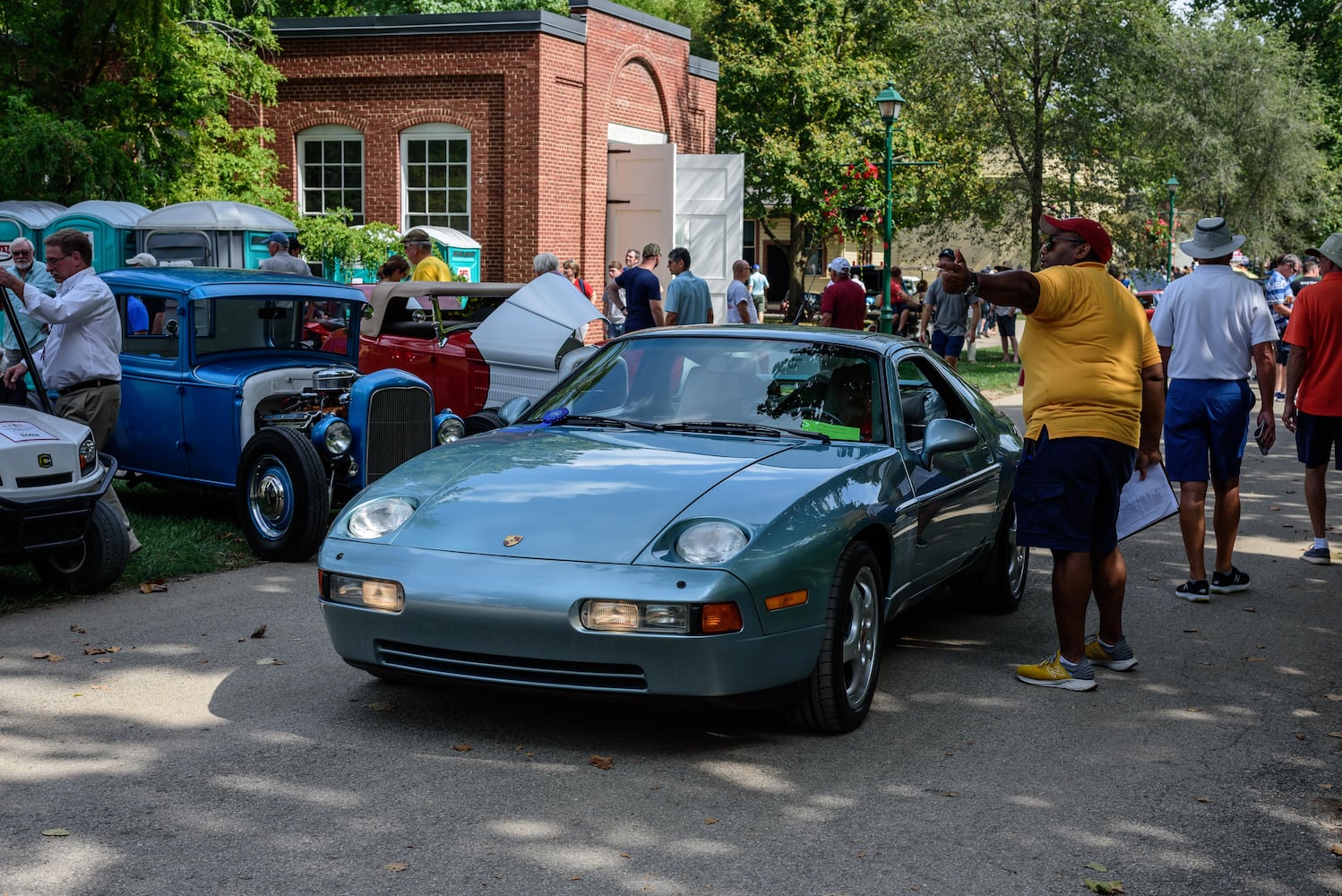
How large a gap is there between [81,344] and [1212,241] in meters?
Answer: 6.60

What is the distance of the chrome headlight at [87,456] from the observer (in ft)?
24.3

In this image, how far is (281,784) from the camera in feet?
15.3

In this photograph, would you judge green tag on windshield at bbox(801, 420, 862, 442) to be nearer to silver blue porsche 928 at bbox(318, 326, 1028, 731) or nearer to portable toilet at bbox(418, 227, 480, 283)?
silver blue porsche 928 at bbox(318, 326, 1028, 731)

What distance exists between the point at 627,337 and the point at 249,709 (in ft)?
7.87

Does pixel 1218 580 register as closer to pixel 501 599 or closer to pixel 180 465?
pixel 501 599

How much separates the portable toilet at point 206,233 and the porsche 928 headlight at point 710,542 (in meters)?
17.5

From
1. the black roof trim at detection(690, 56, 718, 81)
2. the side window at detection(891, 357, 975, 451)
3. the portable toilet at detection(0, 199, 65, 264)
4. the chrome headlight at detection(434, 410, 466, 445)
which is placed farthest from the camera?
the black roof trim at detection(690, 56, 718, 81)

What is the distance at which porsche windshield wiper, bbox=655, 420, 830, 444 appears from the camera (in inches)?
236

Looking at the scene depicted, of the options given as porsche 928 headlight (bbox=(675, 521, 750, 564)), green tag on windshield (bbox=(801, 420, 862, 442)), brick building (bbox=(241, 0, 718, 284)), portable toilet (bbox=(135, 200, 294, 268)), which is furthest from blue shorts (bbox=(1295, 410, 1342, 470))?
brick building (bbox=(241, 0, 718, 284))

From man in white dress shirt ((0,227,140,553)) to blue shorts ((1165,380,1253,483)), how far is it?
6.04 meters

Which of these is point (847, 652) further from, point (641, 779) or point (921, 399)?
point (921, 399)

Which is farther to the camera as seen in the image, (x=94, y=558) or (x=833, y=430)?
(x=94, y=558)

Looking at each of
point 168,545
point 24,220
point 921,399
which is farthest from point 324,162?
point 921,399

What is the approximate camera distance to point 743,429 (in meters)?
6.02
